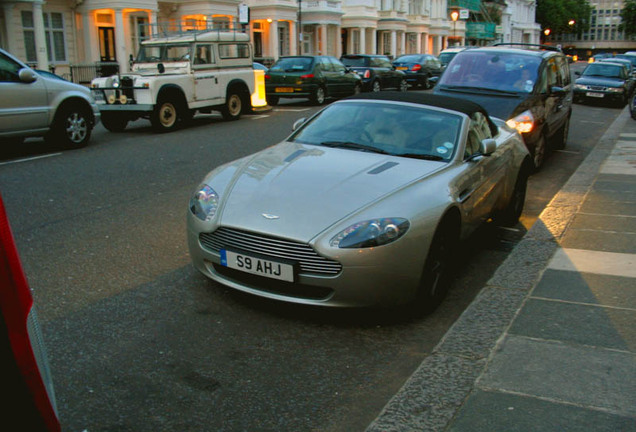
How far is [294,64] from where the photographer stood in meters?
21.2

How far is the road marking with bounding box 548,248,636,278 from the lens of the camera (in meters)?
5.25

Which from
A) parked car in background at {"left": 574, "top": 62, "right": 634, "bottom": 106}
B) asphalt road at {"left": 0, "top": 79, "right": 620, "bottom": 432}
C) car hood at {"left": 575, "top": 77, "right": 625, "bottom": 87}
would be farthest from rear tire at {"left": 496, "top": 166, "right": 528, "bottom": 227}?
car hood at {"left": 575, "top": 77, "right": 625, "bottom": 87}

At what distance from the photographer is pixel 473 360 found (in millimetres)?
3652

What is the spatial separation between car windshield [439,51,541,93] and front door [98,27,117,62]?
86.4ft

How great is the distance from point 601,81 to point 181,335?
23352 mm

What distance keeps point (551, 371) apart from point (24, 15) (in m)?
31.2

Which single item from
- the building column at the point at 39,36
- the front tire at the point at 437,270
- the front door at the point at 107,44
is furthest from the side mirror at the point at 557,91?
the front door at the point at 107,44

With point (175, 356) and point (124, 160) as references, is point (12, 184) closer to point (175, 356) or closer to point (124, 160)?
point (124, 160)

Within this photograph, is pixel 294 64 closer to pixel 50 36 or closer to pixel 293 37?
pixel 50 36

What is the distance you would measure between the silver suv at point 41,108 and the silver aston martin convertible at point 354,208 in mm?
6900

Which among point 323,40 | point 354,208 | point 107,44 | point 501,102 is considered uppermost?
point 323,40

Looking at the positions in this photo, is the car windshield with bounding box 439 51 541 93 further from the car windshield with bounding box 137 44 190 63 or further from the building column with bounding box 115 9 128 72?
the building column with bounding box 115 9 128 72

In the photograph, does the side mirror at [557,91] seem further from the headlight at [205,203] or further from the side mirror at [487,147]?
the headlight at [205,203]

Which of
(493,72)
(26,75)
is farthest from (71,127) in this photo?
(493,72)
